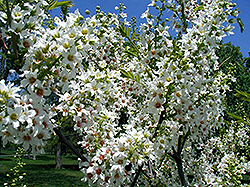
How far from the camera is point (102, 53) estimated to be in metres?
4.15

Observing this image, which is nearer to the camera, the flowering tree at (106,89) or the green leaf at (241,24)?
the flowering tree at (106,89)

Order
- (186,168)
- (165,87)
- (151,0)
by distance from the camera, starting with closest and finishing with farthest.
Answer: (165,87)
(151,0)
(186,168)

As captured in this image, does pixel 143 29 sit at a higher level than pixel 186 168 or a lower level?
higher

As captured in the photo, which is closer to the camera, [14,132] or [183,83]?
[14,132]

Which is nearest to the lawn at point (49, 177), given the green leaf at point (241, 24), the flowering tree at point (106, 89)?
the flowering tree at point (106, 89)

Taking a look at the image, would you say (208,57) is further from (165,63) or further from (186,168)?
(186,168)

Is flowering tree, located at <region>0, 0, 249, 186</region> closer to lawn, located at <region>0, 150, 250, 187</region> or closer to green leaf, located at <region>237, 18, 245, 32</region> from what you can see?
green leaf, located at <region>237, 18, 245, 32</region>

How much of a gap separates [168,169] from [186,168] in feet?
2.23

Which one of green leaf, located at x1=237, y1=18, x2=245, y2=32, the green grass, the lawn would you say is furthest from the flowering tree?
the green grass

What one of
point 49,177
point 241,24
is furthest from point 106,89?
point 49,177

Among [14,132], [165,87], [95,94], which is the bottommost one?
[14,132]

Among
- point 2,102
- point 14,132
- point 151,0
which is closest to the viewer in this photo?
point 2,102

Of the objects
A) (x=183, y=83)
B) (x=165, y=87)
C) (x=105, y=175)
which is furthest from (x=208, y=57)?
(x=105, y=175)

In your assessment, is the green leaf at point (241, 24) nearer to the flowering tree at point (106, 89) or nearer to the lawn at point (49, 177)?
the flowering tree at point (106, 89)
